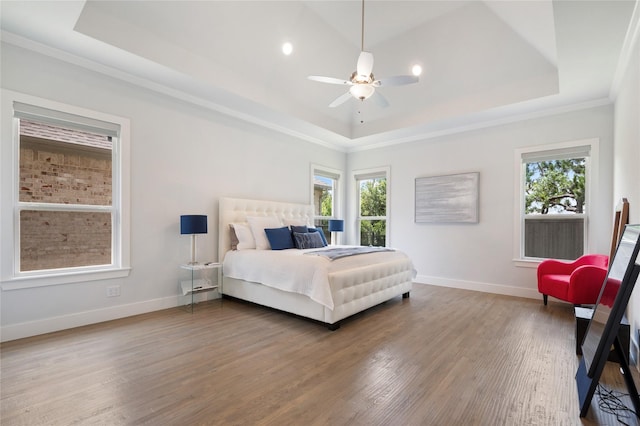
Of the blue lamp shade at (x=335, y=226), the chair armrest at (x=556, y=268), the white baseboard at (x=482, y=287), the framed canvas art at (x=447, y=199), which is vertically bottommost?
the white baseboard at (x=482, y=287)

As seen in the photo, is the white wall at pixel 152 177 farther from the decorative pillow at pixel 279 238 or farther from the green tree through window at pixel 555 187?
the green tree through window at pixel 555 187

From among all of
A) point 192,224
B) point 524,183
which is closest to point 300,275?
point 192,224

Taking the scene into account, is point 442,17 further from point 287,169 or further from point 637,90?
point 287,169

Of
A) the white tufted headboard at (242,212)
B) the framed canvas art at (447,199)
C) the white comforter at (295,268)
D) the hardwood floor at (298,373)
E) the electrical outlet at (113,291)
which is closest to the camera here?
the hardwood floor at (298,373)

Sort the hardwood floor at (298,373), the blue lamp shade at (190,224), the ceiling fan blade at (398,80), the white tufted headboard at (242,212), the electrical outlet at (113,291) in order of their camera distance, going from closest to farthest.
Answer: the hardwood floor at (298,373) → the ceiling fan blade at (398,80) → the electrical outlet at (113,291) → the blue lamp shade at (190,224) → the white tufted headboard at (242,212)

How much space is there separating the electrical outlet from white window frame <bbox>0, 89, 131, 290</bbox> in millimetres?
138

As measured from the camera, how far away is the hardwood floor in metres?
1.82

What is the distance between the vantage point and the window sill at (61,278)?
2943mm

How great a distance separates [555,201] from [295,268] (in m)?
4.07

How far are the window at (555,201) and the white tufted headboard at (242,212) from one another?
375cm

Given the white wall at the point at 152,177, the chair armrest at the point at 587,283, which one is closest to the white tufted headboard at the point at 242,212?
the white wall at the point at 152,177

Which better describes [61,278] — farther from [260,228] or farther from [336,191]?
[336,191]

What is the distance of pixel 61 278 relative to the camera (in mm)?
3203

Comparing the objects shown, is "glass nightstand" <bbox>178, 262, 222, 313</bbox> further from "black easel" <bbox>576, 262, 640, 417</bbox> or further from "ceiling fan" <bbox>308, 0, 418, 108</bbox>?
"black easel" <bbox>576, 262, 640, 417</bbox>
